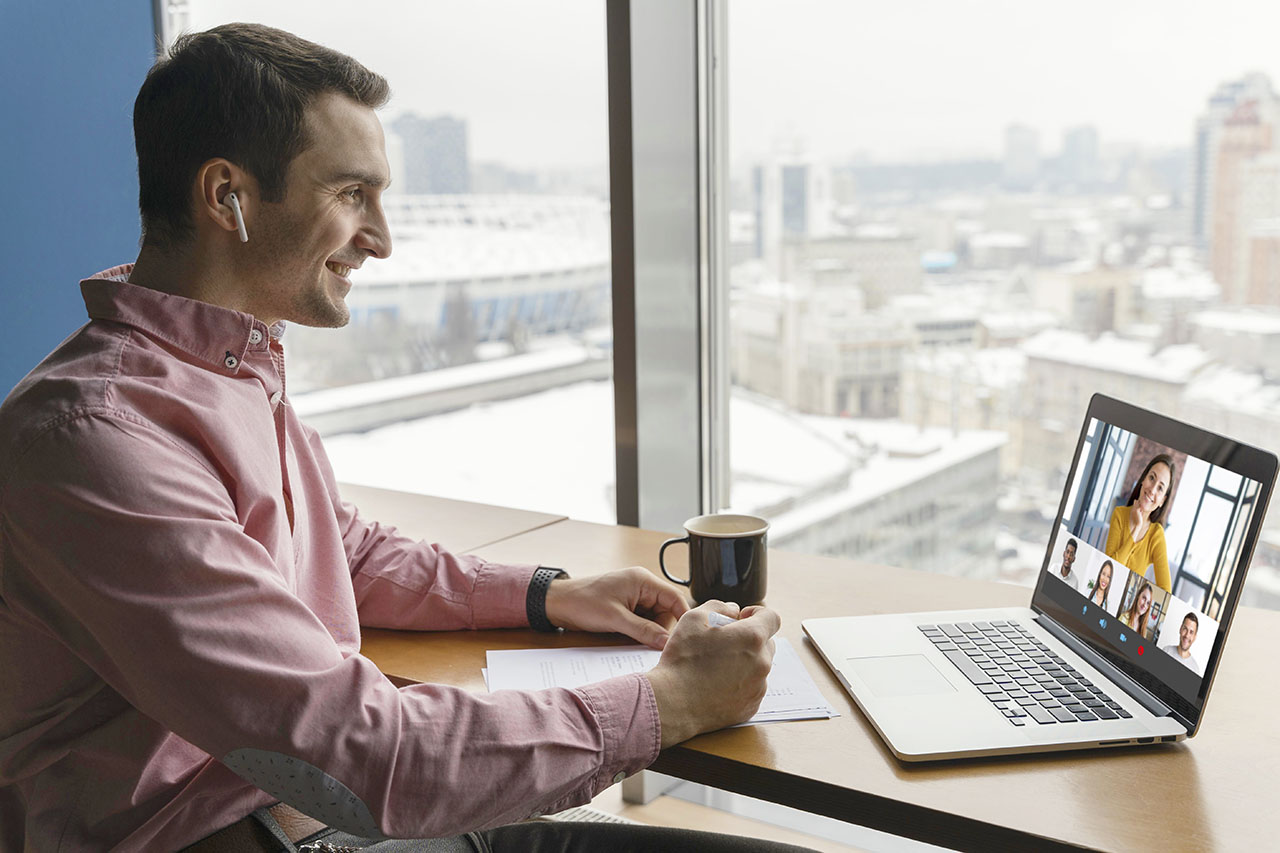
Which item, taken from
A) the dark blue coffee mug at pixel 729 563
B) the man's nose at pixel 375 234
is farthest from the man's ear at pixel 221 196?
the dark blue coffee mug at pixel 729 563

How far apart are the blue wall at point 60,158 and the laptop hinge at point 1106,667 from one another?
2.00 m

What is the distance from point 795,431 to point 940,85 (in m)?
0.72

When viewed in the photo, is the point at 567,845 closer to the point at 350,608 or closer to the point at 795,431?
the point at 350,608

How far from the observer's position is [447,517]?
1854 millimetres

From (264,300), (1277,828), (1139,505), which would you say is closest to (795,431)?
(1139,505)

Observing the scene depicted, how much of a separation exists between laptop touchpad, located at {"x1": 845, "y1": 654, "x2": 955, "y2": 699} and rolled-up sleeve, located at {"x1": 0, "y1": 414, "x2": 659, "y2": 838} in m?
0.25

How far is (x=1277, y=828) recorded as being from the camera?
0.85m

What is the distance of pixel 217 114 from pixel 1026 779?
97cm

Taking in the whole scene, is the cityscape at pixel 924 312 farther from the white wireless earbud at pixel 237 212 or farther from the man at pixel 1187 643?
the white wireless earbud at pixel 237 212

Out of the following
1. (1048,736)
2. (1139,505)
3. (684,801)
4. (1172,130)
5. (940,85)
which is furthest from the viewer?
(684,801)

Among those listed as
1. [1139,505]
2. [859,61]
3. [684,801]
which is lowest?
[684,801]

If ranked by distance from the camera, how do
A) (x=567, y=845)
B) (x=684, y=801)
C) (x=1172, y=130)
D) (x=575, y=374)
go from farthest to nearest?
(x=575, y=374)
(x=684, y=801)
(x=1172, y=130)
(x=567, y=845)

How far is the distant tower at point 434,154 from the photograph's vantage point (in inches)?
106

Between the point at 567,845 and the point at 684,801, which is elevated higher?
the point at 567,845
